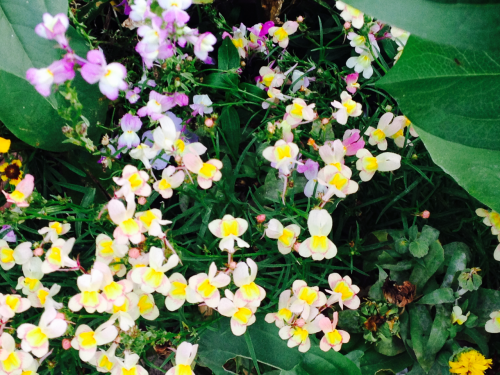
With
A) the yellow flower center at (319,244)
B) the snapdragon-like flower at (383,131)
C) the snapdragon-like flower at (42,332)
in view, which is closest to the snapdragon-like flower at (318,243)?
the yellow flower center at (319,244)

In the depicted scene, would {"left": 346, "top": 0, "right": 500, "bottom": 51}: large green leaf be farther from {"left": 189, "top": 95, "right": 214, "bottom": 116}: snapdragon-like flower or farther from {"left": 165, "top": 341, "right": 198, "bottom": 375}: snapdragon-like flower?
{"left": 165, "top": 341, "right": 198, "bottom": 375}: snapdragon-like flower

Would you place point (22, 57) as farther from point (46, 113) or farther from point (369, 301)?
point (369, 301)

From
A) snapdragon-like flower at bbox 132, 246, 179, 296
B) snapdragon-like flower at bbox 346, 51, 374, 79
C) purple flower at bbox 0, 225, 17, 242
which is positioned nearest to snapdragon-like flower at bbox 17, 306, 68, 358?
snapdragon-like flower at bbox 132, 246, 179, 296

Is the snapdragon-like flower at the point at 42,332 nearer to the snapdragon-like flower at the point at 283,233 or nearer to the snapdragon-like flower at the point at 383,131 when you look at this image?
the snapdragon-like flower at the point at 283,233

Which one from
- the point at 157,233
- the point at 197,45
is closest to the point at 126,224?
the point at 157,233

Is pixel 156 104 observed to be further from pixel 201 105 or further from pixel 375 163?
pixel 375 163

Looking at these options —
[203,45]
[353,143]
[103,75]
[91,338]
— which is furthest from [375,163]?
[91,338]
